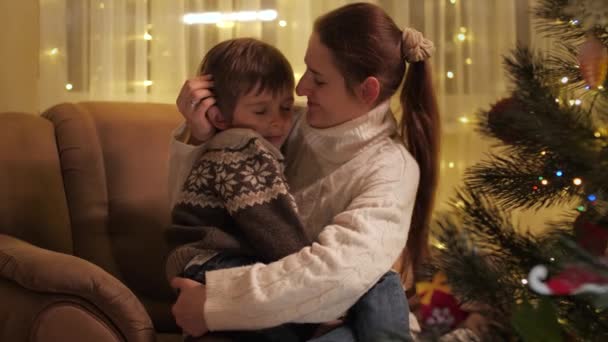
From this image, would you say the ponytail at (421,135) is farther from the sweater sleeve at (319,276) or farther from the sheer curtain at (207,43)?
the sheer curtain at (207,43)

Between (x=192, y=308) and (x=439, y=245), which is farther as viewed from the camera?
(x=192, y=308)

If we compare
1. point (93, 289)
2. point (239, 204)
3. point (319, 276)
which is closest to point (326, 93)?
point (239, 204)

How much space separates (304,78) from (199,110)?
24cm

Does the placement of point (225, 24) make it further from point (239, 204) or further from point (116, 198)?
point (239, 204)

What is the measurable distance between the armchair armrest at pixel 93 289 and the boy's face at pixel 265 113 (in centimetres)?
41

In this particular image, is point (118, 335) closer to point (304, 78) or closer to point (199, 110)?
point (199, 110)

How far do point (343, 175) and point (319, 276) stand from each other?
280mm

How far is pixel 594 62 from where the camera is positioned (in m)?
0.86

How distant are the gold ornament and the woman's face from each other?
713mm

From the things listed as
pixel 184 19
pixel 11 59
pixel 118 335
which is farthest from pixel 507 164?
pixel 11 59

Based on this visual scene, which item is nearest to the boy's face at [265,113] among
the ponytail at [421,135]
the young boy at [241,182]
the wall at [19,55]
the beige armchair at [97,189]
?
the young boy at [241,182]

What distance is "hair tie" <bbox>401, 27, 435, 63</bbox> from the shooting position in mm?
1539

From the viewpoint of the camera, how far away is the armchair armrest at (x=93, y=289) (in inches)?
58.1

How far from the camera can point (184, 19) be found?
2.85m
